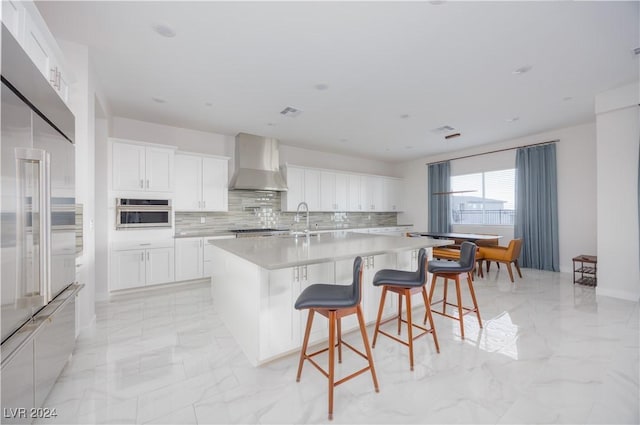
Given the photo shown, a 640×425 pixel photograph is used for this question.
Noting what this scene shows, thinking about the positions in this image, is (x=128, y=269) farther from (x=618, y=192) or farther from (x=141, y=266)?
(x=618, y=192)

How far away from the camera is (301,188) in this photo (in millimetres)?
6145

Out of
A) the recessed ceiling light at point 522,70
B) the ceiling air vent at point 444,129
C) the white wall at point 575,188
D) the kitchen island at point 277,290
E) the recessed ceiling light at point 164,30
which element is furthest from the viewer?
the ceiling air vent at point 444,129

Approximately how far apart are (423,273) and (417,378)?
2.50ft

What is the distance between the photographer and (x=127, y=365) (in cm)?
212

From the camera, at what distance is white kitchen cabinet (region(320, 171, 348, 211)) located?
→ 654cm

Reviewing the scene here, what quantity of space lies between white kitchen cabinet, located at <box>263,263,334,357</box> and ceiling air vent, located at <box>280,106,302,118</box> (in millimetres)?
2804

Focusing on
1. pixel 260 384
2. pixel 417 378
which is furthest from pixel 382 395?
pixel 260 384

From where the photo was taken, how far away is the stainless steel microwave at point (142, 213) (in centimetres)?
397

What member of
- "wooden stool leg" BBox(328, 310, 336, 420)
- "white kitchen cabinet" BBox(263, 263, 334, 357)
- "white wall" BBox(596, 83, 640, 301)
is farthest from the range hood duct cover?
"white wall" BBox(596, 83, 640, 301)

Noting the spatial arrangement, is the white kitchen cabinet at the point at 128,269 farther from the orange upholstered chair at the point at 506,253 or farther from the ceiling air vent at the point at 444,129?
the orange upholstered chair at the point at 506,253

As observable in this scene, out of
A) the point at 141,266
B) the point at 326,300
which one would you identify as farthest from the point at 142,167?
the point at 326,300

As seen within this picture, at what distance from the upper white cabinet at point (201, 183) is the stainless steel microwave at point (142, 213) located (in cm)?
31

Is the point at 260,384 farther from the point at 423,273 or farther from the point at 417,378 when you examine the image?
the point at 423,273

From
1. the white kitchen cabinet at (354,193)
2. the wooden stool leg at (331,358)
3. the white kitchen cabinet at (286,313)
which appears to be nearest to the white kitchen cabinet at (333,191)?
the white kitchen cabinet at (354,193)
